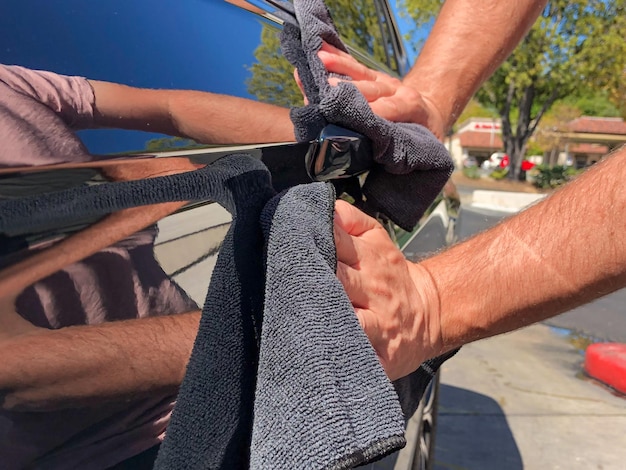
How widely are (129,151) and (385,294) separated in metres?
0.48

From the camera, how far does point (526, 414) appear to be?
141 inches

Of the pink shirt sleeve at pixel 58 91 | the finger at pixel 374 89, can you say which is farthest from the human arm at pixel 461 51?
the pink shirt sleeve at pixel 58 91

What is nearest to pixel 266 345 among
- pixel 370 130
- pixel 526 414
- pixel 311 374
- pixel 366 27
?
pixel 311 374

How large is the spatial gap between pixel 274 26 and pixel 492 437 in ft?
8.93

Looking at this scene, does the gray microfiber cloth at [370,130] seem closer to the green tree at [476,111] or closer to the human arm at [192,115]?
the human arm at [192,115]

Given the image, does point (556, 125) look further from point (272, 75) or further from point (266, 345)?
point (266, 345)

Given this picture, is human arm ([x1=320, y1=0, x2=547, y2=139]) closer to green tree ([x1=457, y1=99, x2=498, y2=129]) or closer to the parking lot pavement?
the parking lot pavement

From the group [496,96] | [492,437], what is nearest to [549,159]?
[496,96]

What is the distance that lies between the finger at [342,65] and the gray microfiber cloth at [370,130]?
3 centimetres

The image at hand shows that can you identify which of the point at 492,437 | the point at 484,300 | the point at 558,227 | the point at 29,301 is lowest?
the point at 492,437

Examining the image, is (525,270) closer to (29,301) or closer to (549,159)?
(29,301)

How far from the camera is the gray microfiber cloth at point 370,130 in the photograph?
3.76 ft

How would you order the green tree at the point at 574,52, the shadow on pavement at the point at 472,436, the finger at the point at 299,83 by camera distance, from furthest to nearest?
the green tree at the point at 574,52, the shadow on pavement at the point at 472,436, the finger at the point at 299,83

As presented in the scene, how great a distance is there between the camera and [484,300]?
3.92 feet
